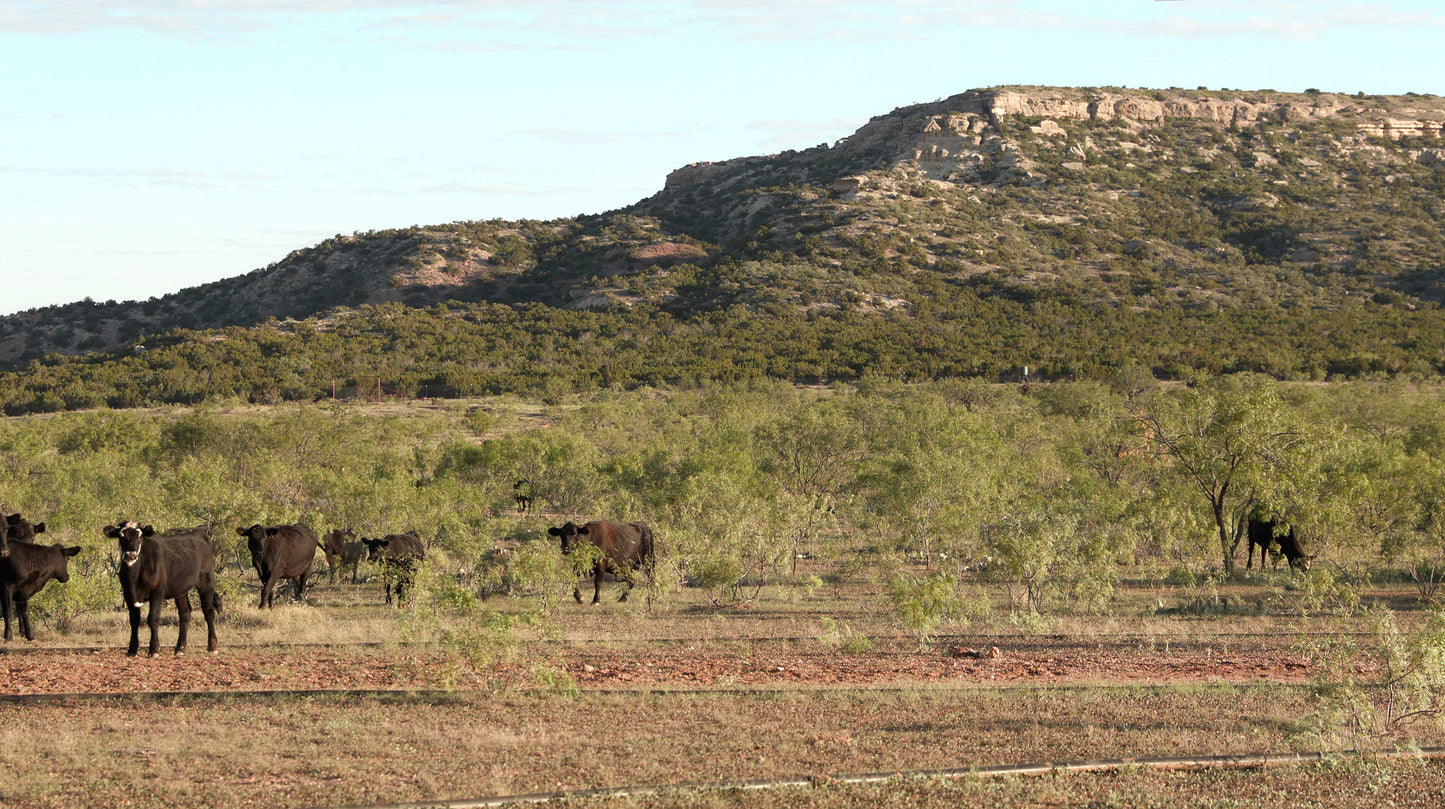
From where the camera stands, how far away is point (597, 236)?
119188 millimetres

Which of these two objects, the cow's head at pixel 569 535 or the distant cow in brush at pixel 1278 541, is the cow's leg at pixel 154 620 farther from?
the distant cow in brush at pixel 1278 541

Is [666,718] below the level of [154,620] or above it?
below

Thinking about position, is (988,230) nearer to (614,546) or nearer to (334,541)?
(614,546)

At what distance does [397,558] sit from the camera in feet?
67.1

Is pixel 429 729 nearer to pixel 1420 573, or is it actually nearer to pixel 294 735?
pixel 294 735

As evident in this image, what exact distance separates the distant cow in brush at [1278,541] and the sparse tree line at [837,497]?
1.24 ft

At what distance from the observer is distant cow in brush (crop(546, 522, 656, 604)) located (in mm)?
21500

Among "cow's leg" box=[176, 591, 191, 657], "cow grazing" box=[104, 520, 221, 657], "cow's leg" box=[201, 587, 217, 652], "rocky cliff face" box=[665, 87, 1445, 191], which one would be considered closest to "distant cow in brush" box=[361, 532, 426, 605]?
"cow's leg" box=[201, 587, 217, 652]

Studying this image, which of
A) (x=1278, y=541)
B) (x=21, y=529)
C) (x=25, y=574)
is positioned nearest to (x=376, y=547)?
(x=21, y=529)

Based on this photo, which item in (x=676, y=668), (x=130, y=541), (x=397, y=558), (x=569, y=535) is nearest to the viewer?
(x=130, y=541)

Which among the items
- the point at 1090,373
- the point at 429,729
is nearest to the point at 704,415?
the point at 1090,373

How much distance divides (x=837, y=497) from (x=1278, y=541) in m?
14.0

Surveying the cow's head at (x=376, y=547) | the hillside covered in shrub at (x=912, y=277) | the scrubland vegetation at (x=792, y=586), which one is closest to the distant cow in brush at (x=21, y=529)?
the scrubland vegetation at (x=792, y=586)

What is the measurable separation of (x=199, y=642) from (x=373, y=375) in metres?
65.6
